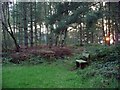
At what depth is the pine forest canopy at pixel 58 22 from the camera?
7000 mm

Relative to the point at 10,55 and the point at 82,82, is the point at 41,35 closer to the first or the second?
the point at 10,55

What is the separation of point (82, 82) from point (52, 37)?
44.8 ft

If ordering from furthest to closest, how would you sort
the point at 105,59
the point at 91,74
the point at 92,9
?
the point at 105,59 < the point at 92,9 < the point at 91,74

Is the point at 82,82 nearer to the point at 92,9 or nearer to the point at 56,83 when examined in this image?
the point at 56,83

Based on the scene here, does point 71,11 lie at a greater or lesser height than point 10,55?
greater

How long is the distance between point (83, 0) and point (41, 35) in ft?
47.3

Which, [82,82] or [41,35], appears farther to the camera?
[41,35]

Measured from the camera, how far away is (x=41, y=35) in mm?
21219

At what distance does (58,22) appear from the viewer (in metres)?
7.36

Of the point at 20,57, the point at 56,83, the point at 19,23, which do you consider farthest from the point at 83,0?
the point at 19,23

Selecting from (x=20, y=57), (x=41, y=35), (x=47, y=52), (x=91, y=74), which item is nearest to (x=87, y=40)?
(x=41, y=35)

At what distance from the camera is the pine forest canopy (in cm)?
700

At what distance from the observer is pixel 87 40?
63.6 ft

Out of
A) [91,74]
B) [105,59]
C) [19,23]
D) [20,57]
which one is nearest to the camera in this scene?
[91,74]
